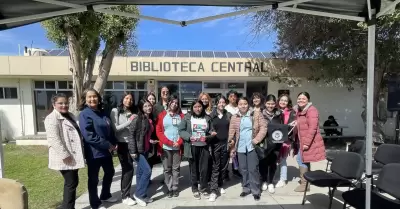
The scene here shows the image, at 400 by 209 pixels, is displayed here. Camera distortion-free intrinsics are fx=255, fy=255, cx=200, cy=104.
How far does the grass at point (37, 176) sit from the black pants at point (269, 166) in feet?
10.4

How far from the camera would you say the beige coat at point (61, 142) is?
3.10m

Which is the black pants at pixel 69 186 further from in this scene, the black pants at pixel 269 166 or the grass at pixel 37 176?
the black pants at pixel 269 166

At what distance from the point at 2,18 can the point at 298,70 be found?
9.44 meters

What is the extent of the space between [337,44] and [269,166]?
509 cm

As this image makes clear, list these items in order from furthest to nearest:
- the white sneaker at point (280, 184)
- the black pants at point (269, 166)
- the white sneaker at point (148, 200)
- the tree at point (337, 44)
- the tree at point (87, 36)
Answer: the tree at point (337, 44) → the tree at point (87, 36) → the white sneaker at point (280, 184) → the black pants at point (269, 166) → the white sneaker at point (148, 200)

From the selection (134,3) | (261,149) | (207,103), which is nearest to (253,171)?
(261,149)

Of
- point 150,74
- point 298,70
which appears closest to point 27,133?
point 150,74

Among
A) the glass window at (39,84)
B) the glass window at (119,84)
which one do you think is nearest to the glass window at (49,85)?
the glass window at (39,84)

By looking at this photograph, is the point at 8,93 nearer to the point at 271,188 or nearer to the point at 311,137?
the point at 271,188

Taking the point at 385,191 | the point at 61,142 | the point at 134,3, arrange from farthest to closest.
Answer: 1. the point at 61,142
2. the point at 385,191
3. the point at 134,3

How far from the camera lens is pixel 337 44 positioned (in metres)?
7.58

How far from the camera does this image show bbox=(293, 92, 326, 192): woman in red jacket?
4109mm

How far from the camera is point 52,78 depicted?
11.0 metres

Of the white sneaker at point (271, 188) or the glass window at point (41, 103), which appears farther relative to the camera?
the glass window at point (41, 103)
